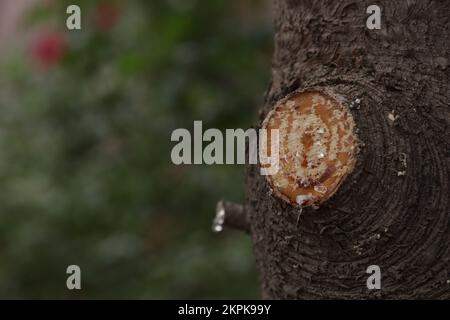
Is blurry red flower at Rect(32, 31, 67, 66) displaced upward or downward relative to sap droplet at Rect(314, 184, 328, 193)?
upward

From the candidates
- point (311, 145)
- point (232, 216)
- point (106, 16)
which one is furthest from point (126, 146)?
point (311, 145)

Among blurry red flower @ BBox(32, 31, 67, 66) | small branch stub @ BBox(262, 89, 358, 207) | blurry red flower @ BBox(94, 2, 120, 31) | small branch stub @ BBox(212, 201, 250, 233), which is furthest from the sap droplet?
blurry red flower @ BBox(32, 31, 67, 66)

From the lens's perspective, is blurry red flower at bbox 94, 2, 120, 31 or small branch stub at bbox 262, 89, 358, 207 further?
blurry red flower at bbox 94, 2, 120, 31

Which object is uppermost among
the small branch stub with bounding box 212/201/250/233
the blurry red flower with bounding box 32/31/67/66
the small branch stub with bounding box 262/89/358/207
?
the blurry red flower with bounding box 32/31/67/66

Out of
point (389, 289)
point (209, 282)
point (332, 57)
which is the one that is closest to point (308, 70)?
point (332, 57)

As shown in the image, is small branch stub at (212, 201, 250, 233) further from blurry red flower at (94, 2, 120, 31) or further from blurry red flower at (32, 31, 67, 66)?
blurry red flower at (32, 31, 67, 66)

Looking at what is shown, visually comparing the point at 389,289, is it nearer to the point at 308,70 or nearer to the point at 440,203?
the point at 440,203

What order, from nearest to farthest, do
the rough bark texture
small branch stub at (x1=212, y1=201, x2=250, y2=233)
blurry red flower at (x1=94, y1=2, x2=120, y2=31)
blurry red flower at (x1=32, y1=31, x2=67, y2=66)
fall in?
the rough bark texture < small branch stub at (x1=212, y1=201, x2=250, y2=233) < blurry red flower at (x1=94, y1=2, x2=120, y2=31) < blurry red flower at (x1=32, y1=31, x2=67, y2=66)

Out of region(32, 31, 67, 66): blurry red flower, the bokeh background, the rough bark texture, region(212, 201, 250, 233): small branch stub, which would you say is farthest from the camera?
region(32, 31, 67, 66): blurry red flower
